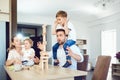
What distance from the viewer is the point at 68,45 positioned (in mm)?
1884

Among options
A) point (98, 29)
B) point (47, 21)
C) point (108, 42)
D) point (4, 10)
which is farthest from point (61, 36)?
point (98, 29)

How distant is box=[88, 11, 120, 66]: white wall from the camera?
6.79 metres

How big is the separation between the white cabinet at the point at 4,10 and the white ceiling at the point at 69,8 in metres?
2.48

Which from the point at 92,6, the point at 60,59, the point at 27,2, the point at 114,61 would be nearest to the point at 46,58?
the point at 60,59

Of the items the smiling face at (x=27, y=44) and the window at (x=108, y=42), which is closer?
the smiling face at (x=27, y=44)

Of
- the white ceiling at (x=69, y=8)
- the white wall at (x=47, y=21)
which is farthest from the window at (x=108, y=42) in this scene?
the white wall at (x=47, y=21)

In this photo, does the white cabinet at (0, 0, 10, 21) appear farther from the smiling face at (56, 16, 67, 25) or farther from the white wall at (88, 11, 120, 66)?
the white wall at (88, 11, 120, 66)

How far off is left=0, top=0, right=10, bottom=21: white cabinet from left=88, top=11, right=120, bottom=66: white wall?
486 centimetres

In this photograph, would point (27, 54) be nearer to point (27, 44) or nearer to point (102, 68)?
point (27, 44)

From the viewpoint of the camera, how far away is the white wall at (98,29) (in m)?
6.79

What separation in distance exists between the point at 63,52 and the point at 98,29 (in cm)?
638

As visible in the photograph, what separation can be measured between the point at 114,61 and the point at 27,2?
14.6 ft

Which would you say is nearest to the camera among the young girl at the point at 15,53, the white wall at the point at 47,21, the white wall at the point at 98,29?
the young girl at the point at 15,53

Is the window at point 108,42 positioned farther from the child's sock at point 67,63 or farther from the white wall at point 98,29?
the child's sock at point 67,63
